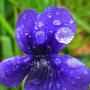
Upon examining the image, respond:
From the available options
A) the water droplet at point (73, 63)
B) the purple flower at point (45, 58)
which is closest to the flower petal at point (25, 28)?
the purple flower at point (45, 58)

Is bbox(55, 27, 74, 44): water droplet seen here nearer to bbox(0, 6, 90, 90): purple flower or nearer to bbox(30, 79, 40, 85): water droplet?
bbox(0, 6, 90, 90): purple flower

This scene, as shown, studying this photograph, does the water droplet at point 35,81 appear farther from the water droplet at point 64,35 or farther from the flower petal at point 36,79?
the water droplet at point 64,35

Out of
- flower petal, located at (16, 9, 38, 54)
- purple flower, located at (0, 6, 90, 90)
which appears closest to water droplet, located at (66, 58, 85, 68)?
purple flower, located at (0, 6, 90, 90)

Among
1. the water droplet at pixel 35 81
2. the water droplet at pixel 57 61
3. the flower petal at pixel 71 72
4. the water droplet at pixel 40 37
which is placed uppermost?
the water droplet at pixel 40 37

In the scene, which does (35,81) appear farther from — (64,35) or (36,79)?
(64,35)

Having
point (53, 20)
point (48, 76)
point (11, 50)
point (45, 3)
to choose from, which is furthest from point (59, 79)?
point (11, 50)

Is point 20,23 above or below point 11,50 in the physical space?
above

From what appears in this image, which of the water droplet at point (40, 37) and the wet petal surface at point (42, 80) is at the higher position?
the water droplet at point (40, 37)

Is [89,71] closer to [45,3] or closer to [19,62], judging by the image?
[19,62]

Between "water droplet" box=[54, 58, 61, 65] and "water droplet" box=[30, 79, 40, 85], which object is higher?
"water droplet" box=[54, 58, 61, 65]
